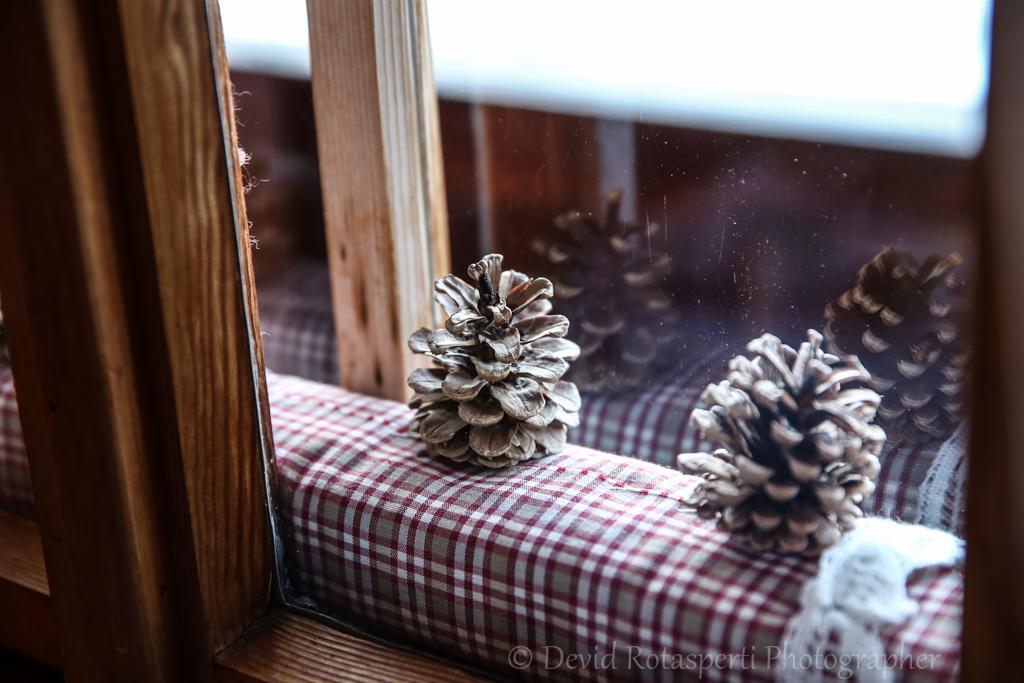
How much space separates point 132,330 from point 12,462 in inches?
16.5

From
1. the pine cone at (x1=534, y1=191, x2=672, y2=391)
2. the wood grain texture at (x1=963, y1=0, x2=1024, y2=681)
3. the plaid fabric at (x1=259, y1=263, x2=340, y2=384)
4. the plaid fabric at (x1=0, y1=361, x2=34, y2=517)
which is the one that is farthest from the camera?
the plaid fabric at (x1=259, y1=263, x2=340, y2=384)

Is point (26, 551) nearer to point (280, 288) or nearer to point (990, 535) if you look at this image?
point (280, 288)

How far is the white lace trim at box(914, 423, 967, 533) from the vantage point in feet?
2.64

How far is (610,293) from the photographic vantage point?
1024 millimetres

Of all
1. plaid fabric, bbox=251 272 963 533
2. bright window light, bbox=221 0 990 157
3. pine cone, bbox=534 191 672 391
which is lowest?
plaid fabric, bbox=251 272 963 533

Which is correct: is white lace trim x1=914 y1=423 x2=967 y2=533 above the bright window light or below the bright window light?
below

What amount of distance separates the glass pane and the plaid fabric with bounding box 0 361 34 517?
0.98 ft

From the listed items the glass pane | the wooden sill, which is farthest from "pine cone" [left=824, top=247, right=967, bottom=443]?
the wooden sill

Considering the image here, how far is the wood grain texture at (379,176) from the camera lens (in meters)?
1.00

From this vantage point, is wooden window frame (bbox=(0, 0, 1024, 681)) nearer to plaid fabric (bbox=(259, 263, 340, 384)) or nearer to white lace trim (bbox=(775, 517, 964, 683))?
white lace trim (bbox=(775, 517, 964, 683))

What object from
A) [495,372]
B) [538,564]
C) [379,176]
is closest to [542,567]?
[538,564]

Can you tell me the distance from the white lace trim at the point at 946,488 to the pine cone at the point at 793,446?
3.3 inches

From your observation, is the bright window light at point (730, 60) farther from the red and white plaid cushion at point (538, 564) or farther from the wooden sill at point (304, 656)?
the wooden sill at point (304, 656)

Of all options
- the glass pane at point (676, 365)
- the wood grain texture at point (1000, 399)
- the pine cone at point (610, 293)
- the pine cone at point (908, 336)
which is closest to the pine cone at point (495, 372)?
the glass pane at point (676, 365)
